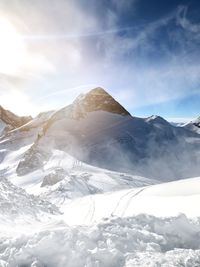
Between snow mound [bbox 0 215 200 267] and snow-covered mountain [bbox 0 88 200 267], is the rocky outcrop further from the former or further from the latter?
snow mound [bbox 0 215 200 267]

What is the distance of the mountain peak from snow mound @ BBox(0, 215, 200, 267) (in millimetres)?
77202

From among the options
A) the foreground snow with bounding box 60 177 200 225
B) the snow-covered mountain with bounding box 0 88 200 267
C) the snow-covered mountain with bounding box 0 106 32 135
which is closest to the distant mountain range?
the snow-covered mountain with bounding box 0 88 200 267

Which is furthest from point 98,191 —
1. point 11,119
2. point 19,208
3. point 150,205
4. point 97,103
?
point 11,119

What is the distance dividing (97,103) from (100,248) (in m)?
83.9

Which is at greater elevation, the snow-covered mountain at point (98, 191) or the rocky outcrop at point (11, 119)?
the rocky outcrop at point (11, 119)

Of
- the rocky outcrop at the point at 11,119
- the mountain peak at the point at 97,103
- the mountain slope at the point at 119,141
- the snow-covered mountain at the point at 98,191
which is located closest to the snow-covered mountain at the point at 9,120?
the rocky outcrop at the point at 11,119

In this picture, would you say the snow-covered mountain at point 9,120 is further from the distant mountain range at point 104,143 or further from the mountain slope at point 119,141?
the mountain slope at point 119,141

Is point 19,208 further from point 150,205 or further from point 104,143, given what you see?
point 104,143

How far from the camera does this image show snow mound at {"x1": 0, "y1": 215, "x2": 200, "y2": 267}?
408 inches

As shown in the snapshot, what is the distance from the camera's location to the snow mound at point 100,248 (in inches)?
408

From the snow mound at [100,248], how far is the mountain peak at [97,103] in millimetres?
77202

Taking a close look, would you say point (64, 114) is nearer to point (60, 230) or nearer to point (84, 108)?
point (84, 108)

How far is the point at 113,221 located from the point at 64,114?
247ft

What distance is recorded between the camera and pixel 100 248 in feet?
35.6
